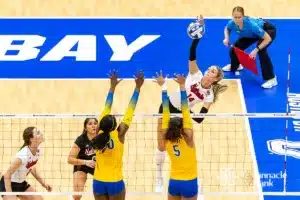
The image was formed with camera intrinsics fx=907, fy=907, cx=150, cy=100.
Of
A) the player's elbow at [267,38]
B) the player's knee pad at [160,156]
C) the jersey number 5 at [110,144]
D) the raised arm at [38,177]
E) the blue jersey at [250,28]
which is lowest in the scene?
the raised arm at [38,177]

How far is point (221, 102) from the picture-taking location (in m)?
15.9

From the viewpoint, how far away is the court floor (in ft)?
44.3

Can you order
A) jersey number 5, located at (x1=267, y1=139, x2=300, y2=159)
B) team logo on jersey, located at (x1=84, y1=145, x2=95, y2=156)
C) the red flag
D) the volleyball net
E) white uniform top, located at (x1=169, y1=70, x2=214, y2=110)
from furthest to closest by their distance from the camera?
the red flag
jersey number 5, located at (x1=267, y1=139, x2=300, y2=159)
the volleyball net
white uniform top, located at (x1=169, y1=70, x2=214, y2=110)
team logo on jersey, located at (x1=84, y1=145, x2=95, y2=156)

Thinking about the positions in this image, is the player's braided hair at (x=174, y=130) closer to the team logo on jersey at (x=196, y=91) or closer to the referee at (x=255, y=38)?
the team logo on jersey at (x=196, y=91)

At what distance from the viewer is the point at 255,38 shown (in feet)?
54.9

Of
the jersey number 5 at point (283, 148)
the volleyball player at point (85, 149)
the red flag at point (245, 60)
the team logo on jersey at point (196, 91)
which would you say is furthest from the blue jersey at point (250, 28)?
the volleyball player at point (85, 149)

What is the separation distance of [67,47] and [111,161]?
23.9 ft

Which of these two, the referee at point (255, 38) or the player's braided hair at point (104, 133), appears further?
the referee at point (255, 38)

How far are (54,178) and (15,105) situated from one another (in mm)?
2708

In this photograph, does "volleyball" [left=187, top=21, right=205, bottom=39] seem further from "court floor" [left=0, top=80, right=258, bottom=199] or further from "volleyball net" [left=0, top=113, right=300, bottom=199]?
"court floor" [left=0, top=80, right=258, bottom=199]

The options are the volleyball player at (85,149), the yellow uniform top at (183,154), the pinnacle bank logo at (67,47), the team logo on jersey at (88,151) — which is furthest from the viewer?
the pinnacle bank logo at (67,47)

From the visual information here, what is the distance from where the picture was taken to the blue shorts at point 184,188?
10.9 meters

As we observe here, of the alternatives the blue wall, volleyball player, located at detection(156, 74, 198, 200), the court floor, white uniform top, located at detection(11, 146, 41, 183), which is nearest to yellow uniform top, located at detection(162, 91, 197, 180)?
volleyball player, located at detection(156, 74, 198, 200)

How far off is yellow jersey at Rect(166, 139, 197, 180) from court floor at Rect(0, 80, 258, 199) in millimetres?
1142
